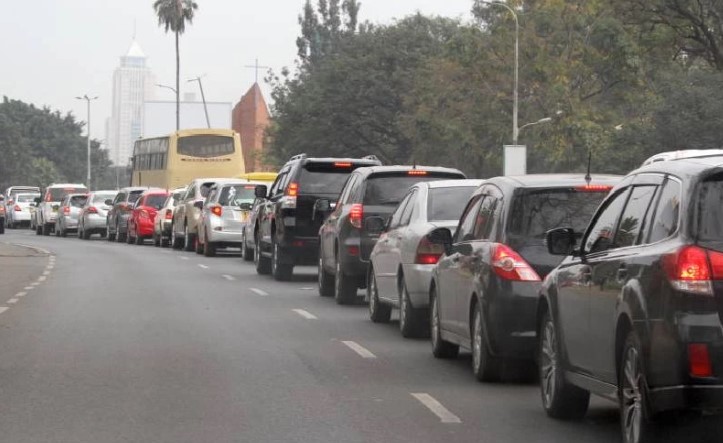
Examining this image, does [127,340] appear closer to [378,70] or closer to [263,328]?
[263,328]

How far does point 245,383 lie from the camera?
38.4 feet

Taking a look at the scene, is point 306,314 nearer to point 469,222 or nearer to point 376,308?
point 376,308

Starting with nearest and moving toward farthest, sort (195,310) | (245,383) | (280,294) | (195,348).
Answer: (245,383)
(195,348)
(195,310)
(280,294)

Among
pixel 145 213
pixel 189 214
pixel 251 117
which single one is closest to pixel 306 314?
pixel 189 214

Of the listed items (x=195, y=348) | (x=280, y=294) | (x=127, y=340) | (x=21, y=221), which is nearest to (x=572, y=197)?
(x=195, y=348)

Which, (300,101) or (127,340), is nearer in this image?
(127,340)

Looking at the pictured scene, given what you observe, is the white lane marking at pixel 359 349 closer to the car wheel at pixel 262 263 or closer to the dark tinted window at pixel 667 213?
the dark tinted window at pixel 667 213

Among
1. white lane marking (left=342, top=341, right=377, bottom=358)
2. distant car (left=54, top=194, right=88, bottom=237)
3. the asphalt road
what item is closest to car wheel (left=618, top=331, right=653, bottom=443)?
the asphalt road

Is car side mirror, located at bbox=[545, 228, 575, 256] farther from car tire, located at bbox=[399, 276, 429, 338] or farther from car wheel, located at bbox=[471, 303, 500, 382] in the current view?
car tire, located at bbox=[399, 276, 429, 338]

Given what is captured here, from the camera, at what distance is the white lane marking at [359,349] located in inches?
543

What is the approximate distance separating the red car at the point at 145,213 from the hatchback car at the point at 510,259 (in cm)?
3561

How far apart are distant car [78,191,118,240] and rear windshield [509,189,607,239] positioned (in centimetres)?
4373

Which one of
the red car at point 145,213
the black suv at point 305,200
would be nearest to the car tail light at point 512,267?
the black suv at point 305,200

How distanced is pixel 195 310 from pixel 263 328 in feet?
8.92
